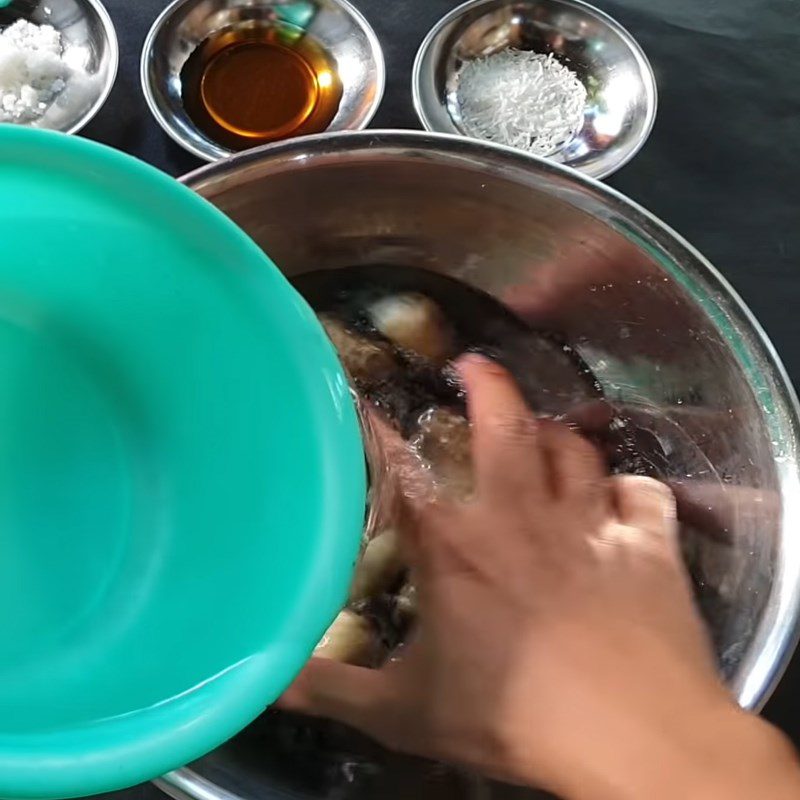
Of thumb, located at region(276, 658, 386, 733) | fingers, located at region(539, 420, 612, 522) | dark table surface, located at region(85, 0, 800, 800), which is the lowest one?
thumb, located at region(276, 658, 386, 733)

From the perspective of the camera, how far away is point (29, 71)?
573mm

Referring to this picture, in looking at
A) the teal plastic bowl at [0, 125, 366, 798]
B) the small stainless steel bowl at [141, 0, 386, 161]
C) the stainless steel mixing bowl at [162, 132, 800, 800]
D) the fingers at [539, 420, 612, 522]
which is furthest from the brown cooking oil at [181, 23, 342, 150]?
the teal plastic bowl at [0, 125, 366, 798]

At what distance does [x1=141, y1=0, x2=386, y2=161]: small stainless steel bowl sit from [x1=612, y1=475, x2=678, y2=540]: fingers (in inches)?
12.2

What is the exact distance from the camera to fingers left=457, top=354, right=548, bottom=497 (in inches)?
14.9

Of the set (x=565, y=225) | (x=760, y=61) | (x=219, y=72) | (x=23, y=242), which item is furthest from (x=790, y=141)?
(x=23, y=242)

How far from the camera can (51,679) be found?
19cm

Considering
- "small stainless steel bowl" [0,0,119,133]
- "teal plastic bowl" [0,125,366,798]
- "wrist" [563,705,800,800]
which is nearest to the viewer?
"teal plastic bowl" [0,125,366,798]

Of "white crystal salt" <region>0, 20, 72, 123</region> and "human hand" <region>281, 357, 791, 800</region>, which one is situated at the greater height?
"white crystal salt" <region>0, 20, 72, 123</region>

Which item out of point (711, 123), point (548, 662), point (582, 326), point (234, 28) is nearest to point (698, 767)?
point (548, 662)

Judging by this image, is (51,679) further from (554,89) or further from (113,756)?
(554,89)

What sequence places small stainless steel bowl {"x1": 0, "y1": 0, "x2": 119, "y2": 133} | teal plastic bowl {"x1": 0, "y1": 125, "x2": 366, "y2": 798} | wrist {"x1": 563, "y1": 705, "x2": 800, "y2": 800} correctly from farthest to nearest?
small stainless steel bowl {"x1": 0, "y1": 0, "x2": 119, "y2": 133}
wrist {"x1": 563, "y1": 705, "x2": 800, "y2": 800}
teal plastic bowl {"x1": 0, "y1": 125, "x2": 366, "y2": 798}

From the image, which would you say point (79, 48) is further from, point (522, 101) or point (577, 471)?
point (577, 471)

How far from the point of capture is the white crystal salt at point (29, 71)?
56 centimetres

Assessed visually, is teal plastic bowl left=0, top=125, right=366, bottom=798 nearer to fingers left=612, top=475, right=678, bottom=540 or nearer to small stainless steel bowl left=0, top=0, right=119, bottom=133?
fingers left=612, top=475, right=678, bottom=540
